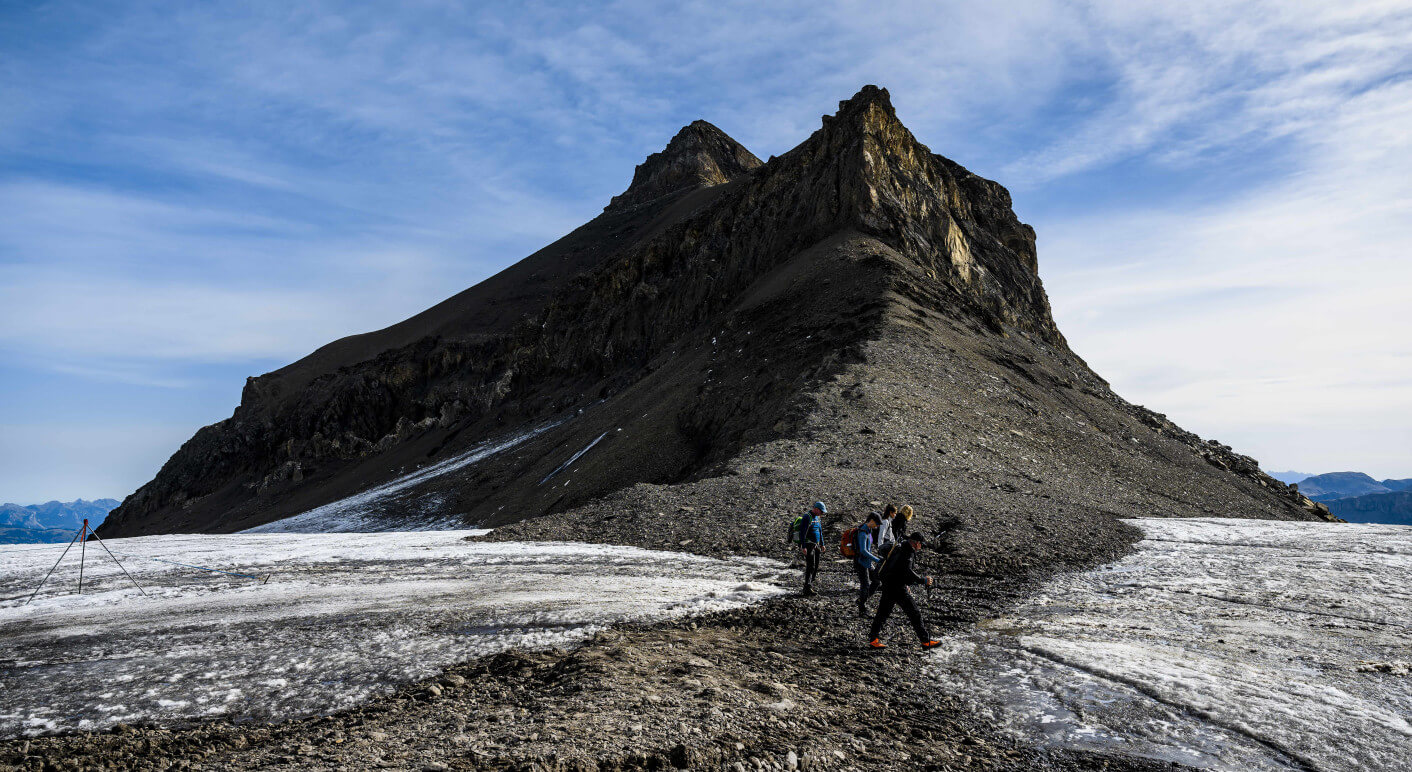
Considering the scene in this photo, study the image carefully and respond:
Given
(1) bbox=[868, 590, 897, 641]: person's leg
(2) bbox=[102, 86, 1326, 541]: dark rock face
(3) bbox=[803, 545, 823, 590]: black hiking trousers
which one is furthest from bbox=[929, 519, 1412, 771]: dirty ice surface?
(2) bbox=[102, 86, 1326, 541]: dark rock face

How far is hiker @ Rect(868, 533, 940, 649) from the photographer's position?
10703mm

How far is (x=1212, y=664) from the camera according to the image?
32.8 ft

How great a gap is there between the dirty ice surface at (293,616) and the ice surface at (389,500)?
25.9 metres

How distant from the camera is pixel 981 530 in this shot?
20688 millimetres

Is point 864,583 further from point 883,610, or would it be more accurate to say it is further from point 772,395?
point 772,395

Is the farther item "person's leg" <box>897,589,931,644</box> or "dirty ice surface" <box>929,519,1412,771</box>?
"person's leg" <box>897,589,931,644</box>

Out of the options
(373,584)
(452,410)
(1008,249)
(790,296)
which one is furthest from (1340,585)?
(452,410)

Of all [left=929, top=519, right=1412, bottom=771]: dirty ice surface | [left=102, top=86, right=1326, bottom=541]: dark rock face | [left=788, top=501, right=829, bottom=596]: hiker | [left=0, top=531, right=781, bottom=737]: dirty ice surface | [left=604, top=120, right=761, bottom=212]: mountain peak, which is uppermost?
[left=604, top=120, right=761, bottom=212]: mountain peak

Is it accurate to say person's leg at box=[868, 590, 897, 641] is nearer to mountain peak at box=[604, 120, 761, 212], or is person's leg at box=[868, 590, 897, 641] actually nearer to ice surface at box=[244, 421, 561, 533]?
ice surface at box=[244, 421, 561, 533]

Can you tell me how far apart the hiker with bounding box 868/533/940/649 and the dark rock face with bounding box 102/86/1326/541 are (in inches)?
391

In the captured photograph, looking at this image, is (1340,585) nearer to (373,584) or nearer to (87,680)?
(373,584)

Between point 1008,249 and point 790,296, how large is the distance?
35.6 meters

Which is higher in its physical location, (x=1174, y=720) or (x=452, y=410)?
(x=452, y=410)

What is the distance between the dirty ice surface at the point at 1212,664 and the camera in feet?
25.1
